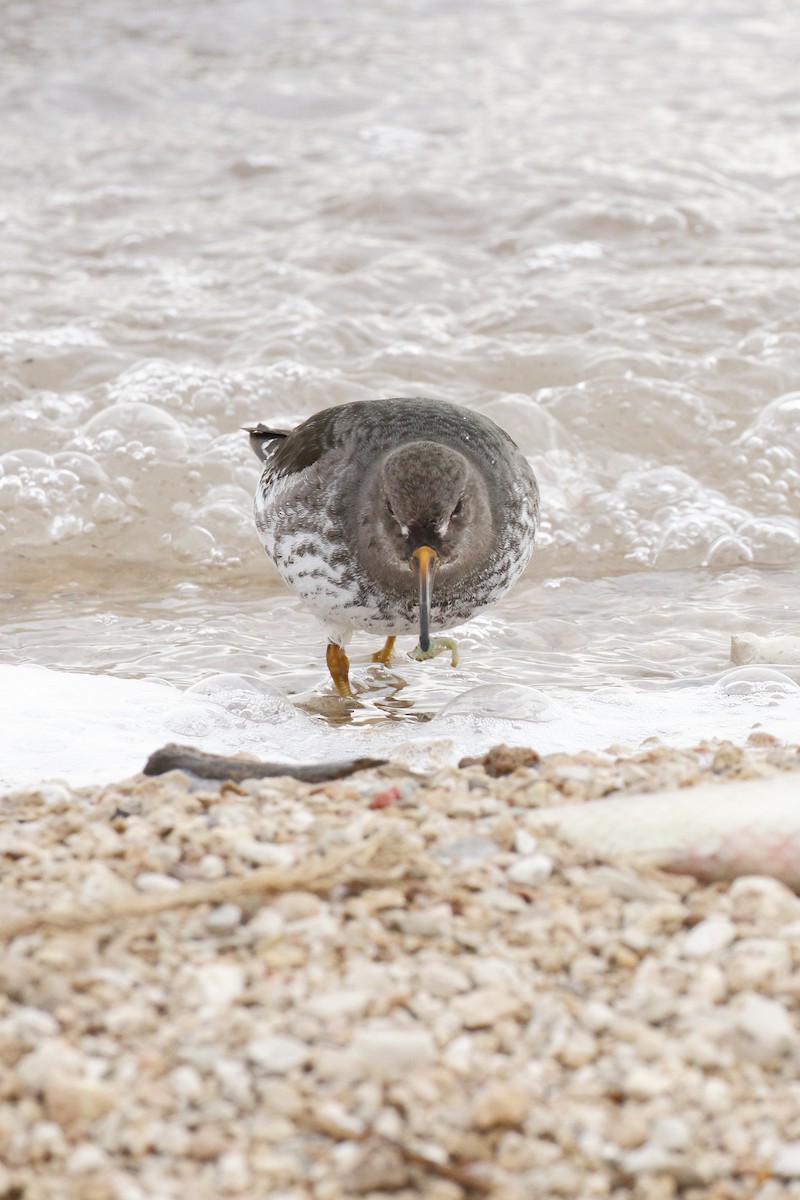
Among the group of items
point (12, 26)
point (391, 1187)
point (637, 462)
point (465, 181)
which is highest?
point (12, 26)

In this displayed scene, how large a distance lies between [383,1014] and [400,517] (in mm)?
2418

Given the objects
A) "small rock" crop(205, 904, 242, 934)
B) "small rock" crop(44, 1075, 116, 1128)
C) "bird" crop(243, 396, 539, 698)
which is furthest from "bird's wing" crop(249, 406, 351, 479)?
"small rock" crop(44, 1075, 116, 1128)

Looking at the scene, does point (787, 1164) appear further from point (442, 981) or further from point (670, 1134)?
point (442, 981)

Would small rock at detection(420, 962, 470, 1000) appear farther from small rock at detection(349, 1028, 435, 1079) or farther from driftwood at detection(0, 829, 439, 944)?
driftwood at detection(0, 829, 439, 944)

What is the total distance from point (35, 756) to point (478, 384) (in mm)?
5124

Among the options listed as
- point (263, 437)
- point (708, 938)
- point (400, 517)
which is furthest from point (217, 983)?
point (263, 437)

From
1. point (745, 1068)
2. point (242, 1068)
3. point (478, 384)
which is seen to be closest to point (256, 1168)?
point (242, 1068)

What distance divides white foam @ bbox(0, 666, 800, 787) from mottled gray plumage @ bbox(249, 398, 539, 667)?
0.41 meters

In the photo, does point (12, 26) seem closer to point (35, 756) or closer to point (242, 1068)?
point (35, 756)

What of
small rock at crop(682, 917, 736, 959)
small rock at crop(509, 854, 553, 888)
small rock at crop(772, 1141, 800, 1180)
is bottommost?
small rock at crop(772, 1141, 800, 1180)

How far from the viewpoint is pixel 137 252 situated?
34.3 feet

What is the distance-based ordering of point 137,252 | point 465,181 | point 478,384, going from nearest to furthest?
point 478,384 → point 137,252 → point 465,181

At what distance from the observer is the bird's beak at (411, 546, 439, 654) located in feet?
15.0

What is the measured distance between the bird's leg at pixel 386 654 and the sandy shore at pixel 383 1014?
2.71 metres
